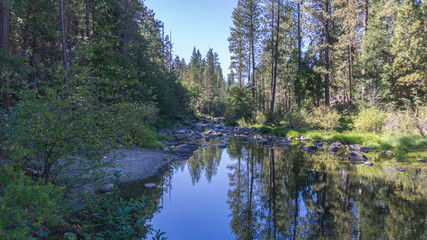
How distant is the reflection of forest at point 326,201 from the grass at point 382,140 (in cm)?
279

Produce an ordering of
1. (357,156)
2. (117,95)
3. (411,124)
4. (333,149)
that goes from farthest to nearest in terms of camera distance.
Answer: (333,149)
(411,124)
(357,156)
(117,95)

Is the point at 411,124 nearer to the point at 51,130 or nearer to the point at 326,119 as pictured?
the point at 326,119

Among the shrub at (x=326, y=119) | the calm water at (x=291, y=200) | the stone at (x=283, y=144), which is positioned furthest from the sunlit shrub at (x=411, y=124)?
the stone at (x=283, y=144)

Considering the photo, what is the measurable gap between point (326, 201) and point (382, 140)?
8.59m

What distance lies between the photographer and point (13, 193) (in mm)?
2480

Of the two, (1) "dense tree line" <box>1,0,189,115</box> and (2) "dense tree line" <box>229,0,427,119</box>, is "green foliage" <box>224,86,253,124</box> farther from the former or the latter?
(1) "dense tree line" <box>1,0,189,115</box>

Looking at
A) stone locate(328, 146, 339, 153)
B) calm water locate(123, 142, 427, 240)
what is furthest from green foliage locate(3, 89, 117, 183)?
stone locate(328, 146, 339, 153)

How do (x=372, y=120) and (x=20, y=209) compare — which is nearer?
(x=20, y=209)

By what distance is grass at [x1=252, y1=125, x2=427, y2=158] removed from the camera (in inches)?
433

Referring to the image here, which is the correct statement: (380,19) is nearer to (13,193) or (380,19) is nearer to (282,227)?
(282,227)

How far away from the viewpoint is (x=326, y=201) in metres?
6.46

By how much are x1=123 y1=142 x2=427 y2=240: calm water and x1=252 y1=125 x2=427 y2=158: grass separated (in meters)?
1.74

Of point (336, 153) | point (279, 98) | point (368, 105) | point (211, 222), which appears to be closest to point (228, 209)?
point (211, 222)

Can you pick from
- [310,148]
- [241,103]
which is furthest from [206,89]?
[310,148]
